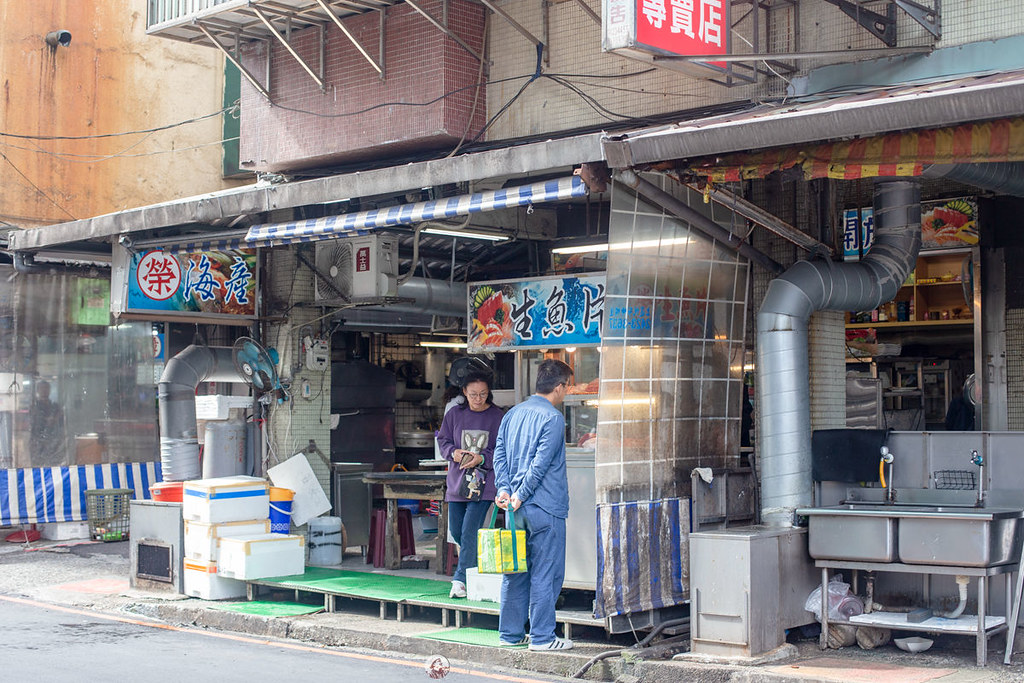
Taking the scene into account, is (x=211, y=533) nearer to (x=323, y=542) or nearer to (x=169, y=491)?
(x=169, y=491)

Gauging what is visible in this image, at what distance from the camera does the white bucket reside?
11.9 metres

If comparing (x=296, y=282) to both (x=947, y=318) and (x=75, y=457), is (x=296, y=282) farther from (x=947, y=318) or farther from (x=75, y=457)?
(x=947, y=318)

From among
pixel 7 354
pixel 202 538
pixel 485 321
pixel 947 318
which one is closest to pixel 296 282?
pixel 485 321

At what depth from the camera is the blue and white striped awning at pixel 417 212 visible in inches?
328

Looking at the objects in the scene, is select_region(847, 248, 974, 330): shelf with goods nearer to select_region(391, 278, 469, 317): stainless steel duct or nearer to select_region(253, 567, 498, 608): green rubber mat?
select_region(391, 278, 469, 317): stainless steel duct

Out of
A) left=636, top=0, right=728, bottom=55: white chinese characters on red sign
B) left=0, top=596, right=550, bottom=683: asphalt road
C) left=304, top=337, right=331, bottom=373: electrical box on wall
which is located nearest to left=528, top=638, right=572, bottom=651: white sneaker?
left=0, top=596, right=550, bottom=683: asphalt road

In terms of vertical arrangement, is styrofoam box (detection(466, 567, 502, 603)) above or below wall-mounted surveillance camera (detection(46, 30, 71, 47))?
below

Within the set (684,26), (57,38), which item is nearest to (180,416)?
(684,26)

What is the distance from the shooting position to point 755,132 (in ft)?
23.4

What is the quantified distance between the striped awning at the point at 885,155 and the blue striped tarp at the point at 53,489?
1120 centimetres

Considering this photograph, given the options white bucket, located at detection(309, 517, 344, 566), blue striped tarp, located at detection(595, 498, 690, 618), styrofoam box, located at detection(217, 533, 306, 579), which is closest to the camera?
blue striped tarp, located at detection(595, 498, 690, 618)

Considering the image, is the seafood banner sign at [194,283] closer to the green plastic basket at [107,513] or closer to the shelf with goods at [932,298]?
the green plastic basket at [107,513]

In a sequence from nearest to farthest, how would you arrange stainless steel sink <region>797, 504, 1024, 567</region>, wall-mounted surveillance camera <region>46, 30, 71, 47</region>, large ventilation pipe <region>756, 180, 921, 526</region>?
stainless steel sink <region>797, 504, 1024, 567</region> < large ventilation pipe <region>756, 180, 921, 526</region> < wall-mounted surveillance camera <region>46, 30, 71, 47</region>

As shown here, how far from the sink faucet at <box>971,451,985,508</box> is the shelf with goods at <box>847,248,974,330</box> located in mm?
3599
